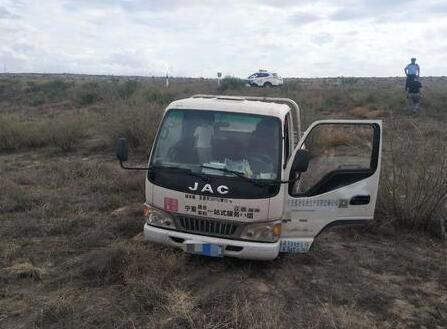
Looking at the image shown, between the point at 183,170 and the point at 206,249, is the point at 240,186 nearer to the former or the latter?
the point at 183,170

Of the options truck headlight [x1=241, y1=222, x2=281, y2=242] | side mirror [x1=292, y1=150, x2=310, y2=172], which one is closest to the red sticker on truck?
truck headlight [x1=241, y1=222, x2=281, y2=242]

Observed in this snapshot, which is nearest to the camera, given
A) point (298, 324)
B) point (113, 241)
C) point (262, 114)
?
point (298, 324)

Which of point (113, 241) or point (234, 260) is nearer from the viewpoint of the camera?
point (234, 260)

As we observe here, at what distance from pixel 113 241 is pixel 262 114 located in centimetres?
270

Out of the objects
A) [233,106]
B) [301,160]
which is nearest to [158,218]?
[233,106]

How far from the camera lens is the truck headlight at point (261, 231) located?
18.0 feet

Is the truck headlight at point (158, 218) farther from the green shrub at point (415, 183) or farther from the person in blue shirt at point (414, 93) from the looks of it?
the person in blue shirt at point (414, 93)

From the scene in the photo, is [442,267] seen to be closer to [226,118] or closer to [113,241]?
[226,118]

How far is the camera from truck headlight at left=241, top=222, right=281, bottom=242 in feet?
18.0

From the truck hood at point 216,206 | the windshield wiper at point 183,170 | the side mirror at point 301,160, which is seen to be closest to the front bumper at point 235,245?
the truck hood at point 216,206

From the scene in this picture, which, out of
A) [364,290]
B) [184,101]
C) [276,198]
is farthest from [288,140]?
[364,290]

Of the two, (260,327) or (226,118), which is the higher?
(226,118)

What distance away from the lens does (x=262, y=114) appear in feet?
19.0

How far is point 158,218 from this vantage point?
579cm
